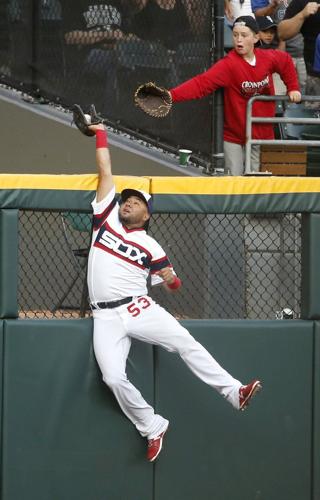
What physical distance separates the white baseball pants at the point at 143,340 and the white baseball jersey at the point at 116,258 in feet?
0.34

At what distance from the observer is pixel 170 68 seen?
10.1m

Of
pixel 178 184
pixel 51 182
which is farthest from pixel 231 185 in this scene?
pixel 51 182

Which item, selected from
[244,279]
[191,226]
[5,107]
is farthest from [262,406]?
[5,107]

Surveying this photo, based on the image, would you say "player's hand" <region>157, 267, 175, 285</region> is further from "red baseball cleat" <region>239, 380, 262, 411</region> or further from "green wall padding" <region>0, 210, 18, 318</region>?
"green wall padding" <region>0, 210, 18, 318</region>

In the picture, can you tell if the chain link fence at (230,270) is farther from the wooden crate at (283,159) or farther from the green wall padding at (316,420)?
the wooden crate at (283,159)

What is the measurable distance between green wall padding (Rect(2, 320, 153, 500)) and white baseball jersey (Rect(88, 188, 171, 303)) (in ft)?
0.96

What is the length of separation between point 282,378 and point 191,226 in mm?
2187

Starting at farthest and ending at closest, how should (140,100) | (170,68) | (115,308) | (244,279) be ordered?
(170,68) → (140,100) → (244,279) → (115,308)

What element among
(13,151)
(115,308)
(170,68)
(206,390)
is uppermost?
(170,68)

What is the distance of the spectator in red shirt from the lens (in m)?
9.55

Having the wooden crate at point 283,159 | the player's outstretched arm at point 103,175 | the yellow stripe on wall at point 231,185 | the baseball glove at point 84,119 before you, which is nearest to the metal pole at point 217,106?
the wooden crate at point 283,159

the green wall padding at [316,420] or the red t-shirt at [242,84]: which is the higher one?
the red t-shirt at [242,84]

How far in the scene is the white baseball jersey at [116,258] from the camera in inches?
270

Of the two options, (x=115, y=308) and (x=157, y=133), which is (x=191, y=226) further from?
(x=115, y=308)
